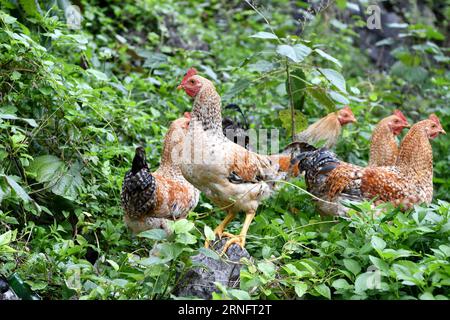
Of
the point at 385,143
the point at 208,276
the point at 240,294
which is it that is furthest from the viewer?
the point at 385,143

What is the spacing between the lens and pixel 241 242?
187 inches

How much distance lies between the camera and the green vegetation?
399cm

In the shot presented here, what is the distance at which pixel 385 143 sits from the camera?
239 inches

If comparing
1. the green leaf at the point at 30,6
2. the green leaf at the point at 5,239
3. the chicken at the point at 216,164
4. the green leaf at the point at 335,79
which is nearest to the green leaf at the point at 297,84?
the green leaf at the point at 335,79

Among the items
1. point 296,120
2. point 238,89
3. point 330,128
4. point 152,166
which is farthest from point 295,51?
point 152,166

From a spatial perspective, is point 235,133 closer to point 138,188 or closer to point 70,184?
point 138,188

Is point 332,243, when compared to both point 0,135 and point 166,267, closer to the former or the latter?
point 166,267

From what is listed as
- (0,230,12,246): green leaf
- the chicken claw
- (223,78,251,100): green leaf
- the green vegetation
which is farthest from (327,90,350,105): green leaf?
(0,230,12,246): green leaf

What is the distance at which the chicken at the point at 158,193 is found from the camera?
5070 mm

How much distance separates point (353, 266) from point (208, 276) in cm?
88

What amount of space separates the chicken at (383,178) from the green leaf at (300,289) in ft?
4.17

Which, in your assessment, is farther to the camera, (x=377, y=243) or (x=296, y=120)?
(x=296, y=120)

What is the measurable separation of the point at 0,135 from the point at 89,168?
0.81 metres
